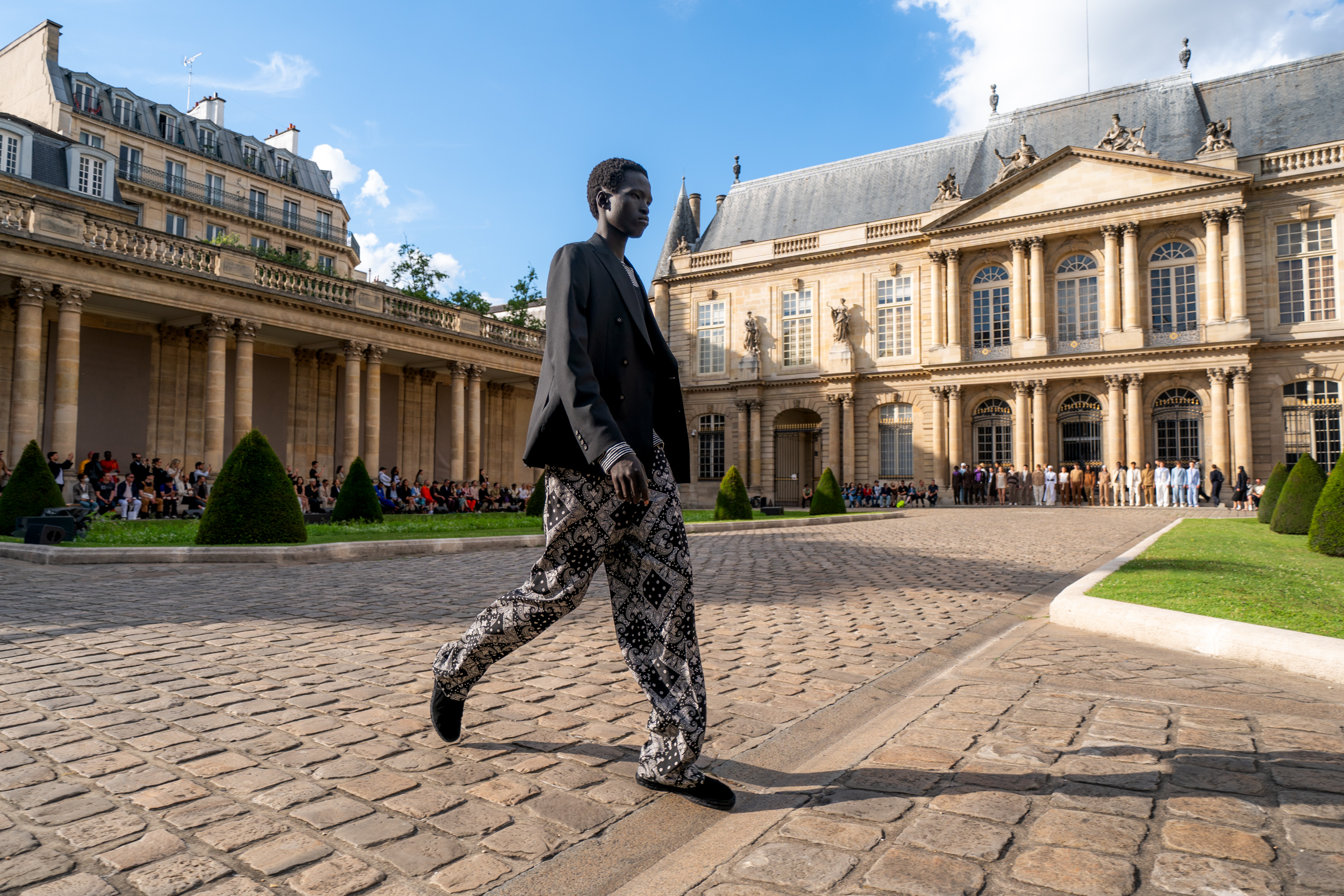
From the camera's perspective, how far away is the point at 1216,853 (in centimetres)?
201

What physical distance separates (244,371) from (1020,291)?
27560mm

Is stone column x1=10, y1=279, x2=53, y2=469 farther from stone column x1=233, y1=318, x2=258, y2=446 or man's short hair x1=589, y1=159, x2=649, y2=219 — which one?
man's short hair x1=589, y1=159, x2=649, y2=219

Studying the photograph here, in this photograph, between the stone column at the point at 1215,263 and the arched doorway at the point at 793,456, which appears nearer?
the stone column at the point at 1215,263

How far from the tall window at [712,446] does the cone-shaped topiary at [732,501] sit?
19.5m

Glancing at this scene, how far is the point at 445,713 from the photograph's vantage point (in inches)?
111

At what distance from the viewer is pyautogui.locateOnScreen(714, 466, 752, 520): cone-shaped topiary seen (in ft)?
63.6

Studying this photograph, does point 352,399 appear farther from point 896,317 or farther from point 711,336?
point 896,317

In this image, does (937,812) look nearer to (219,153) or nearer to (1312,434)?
(1312,434)

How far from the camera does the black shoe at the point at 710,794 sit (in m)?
2.38

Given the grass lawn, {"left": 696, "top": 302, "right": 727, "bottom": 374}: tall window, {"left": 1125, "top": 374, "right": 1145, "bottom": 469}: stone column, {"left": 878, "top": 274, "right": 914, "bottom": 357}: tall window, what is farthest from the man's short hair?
{"left": 696, "top": 302, "right": 727, "bottom": 374}: tall window

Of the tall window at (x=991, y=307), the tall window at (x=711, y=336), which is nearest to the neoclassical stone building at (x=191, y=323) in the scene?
the tall window at (x=711, y=336)

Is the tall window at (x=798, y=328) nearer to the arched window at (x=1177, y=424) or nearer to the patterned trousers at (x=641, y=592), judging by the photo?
the arched window at (x=1177, y=424)

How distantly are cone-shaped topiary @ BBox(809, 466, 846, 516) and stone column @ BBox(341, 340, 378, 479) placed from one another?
42.0 ft

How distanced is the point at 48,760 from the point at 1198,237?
3480 centimetres
